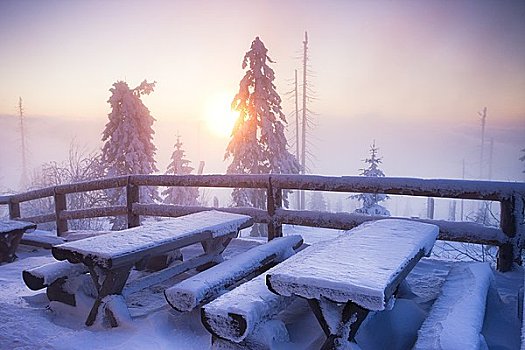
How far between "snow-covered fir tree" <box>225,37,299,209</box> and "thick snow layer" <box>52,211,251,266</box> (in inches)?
571

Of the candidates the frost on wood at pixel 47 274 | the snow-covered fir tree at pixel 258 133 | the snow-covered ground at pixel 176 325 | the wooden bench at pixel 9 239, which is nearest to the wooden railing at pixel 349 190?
the snow-covered ground at pixel 176 325

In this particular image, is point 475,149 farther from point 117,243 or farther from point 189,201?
point 117,243

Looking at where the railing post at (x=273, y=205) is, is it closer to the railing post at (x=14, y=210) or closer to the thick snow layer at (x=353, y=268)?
the thick snow layer at (x=353, y=268)

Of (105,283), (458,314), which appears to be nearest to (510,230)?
(458,314)

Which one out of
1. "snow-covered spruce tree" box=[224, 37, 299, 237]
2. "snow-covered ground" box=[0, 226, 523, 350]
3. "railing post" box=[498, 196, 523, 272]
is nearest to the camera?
"snow-covered ground" box=[0, 226, 523, 350]

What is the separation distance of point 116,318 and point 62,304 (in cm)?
86

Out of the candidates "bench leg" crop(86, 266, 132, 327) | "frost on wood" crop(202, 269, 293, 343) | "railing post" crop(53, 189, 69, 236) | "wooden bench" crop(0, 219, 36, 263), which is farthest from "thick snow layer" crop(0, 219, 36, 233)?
"frost on wood" crop(202, 269, 293, 343)

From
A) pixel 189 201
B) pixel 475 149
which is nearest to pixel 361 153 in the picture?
pixel 475 149

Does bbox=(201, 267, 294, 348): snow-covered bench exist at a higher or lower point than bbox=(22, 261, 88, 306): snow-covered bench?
higher

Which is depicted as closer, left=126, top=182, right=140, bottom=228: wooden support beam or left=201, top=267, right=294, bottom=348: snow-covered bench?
left=201, top=267, right=294, bottom=348: snow-covered bench

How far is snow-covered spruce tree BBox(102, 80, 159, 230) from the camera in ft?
64.6

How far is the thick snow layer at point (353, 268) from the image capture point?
202cm

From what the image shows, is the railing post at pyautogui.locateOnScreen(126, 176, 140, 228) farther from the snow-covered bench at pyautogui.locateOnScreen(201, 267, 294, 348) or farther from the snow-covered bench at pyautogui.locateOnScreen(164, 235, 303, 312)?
the snow-covered bench at pyautogui.locateOnScreen(201, 267, 294, 348)

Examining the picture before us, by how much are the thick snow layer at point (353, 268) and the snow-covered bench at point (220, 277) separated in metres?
0.86
